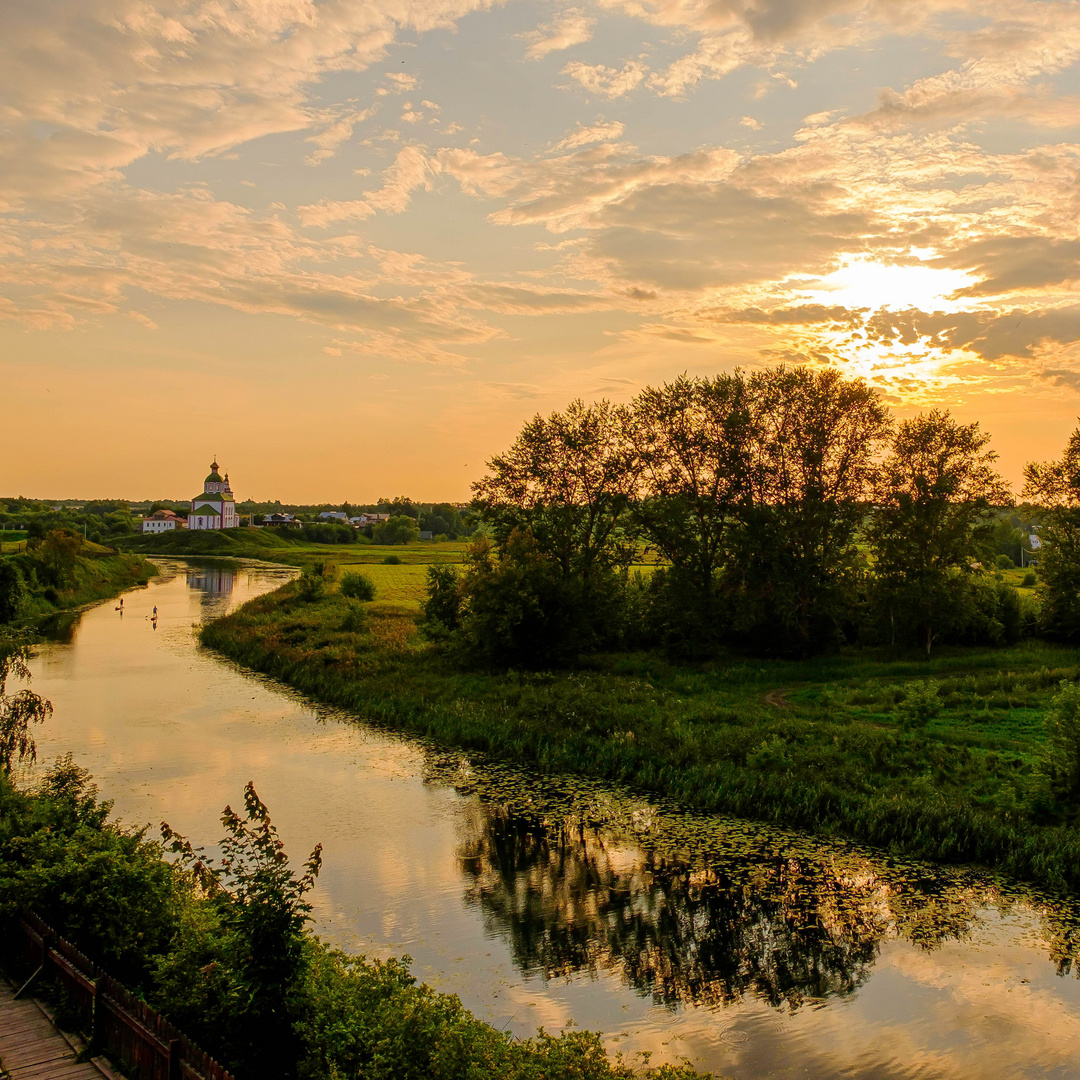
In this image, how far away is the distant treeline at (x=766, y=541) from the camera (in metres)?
39.5

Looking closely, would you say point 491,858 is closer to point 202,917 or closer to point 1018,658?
point 202,917

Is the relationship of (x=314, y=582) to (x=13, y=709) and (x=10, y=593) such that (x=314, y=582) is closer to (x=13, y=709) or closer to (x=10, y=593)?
(x=10, y=593)

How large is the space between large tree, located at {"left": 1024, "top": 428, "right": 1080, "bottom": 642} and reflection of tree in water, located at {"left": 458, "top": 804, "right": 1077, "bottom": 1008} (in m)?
30.4

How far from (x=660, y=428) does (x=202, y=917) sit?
36.9m

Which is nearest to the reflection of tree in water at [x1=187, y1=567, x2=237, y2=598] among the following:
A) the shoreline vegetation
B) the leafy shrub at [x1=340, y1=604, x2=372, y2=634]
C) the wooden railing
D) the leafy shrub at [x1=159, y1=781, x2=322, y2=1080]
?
the shoreline vegetation

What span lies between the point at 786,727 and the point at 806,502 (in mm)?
18255

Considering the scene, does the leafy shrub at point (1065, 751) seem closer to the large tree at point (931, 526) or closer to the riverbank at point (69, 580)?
the large tree at point (931, 526)

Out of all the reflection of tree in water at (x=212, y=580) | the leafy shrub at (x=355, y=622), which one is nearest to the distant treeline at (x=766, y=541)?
the leafy shrub at (x=355, y=622)

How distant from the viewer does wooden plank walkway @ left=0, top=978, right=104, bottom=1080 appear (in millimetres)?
9352

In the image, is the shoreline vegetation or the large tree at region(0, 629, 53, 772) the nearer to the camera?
the large tree at region(0, 629, 53, 772)

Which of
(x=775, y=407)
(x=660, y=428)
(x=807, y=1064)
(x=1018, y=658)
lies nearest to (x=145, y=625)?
(x=660, y=428)

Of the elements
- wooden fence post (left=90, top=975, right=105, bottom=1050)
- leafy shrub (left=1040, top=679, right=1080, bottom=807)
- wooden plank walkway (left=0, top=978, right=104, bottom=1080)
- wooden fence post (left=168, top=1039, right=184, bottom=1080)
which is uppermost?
leafy shrub (left=1040, top=679, right=1080, bottom=807)

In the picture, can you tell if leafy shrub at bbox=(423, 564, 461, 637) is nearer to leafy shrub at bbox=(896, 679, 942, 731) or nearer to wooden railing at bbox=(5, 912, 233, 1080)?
leafy shrub at bbox=(896, 679, 942, 731)

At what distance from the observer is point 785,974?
1412 centimetres
